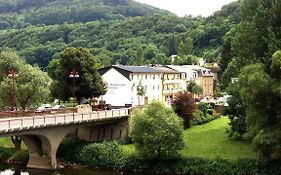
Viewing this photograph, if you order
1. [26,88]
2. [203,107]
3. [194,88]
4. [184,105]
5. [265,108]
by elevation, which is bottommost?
[203,107]

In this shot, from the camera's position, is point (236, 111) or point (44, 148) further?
point (236, 111)

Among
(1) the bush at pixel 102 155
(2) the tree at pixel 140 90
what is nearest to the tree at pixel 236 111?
(1) the bush at pixel 102 155

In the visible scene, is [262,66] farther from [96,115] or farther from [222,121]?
[222,121]

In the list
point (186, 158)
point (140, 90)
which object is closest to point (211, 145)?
point (186, 158)

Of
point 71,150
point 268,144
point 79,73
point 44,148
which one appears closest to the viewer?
point 268,144

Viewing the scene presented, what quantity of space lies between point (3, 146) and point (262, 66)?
37523mm

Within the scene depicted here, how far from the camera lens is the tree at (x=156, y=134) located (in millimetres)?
53500

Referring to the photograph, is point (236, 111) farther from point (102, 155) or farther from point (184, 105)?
point (102, 155)

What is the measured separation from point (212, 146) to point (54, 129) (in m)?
19.8

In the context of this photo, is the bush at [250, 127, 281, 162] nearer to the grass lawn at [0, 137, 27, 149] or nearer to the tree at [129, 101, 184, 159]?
the tree at [129, 101, 184, 159]

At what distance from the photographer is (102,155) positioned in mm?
58312

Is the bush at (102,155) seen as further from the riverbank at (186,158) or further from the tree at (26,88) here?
the tree at (26,88)

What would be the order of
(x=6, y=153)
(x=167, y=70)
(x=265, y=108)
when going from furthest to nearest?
(x=167, y=70), (x=6, y=153), (x=265, y=108)

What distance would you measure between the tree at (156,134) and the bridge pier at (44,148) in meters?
9.33
